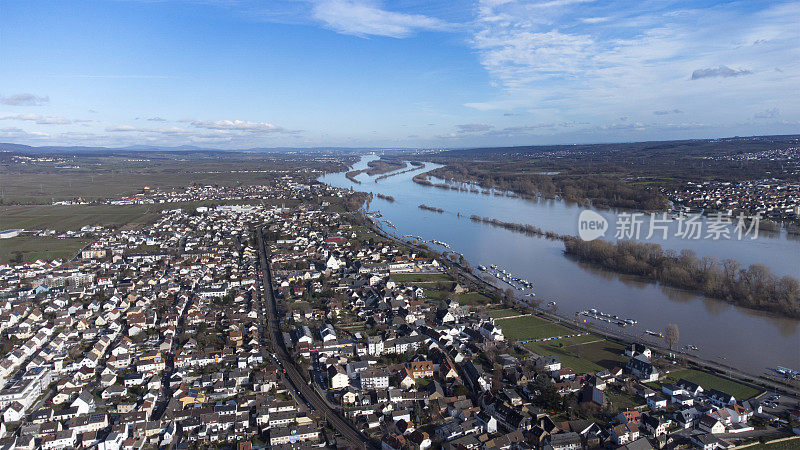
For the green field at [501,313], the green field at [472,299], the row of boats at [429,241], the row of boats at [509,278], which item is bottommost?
the green field at [501,313]

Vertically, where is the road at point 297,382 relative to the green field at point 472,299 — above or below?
below

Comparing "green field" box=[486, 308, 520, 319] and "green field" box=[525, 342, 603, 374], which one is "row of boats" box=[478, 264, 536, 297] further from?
"green field" box=[525, 342, 603, 374]

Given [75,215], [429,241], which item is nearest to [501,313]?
[429,241]

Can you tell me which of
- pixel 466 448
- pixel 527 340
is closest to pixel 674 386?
pixel 527 340

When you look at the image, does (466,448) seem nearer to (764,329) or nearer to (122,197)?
(764,329)

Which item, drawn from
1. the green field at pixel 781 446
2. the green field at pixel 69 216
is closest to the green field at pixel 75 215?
the green field at pixel 69 216


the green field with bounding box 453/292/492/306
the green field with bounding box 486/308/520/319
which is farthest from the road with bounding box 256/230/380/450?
the green field with bounding box 486/308/520/319

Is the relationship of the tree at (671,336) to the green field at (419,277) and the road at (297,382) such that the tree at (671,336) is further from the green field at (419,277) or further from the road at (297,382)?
the road at (297,382)
